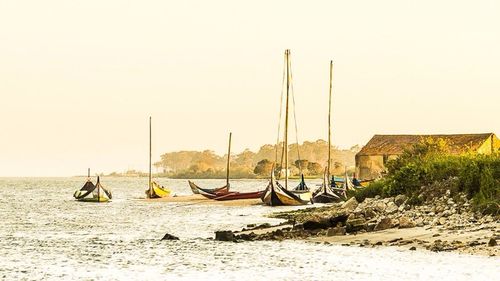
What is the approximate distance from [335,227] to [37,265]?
948 cm

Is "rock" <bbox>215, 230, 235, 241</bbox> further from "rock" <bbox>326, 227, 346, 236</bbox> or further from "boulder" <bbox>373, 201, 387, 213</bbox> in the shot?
"boulder" <bbox>373, 201, 387, 213</bbox>

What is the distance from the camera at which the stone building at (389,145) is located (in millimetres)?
78125

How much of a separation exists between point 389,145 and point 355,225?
5805 centimetres

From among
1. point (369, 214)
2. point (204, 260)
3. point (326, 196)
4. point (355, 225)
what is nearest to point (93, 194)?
point (326, 196)

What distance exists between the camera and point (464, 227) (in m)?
22.8

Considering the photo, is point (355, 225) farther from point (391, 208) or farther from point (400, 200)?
point (400, 200)

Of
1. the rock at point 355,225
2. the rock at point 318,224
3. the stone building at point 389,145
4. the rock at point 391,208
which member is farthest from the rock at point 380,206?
the stone building at point 389,145

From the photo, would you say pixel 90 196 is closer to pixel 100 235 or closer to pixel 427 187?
pixel 100 235

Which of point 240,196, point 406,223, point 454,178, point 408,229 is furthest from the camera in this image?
point 240,196

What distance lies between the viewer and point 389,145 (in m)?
81.3

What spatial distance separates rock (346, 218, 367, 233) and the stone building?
5380 centimetres

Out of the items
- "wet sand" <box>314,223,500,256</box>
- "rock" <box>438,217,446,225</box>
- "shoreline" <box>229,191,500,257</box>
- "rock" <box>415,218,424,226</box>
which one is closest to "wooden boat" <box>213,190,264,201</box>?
"shoreline" <box>229,191,500,257</box>

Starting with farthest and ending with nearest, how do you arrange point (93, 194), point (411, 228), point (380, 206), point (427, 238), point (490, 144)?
point (490, 144) < point (93, 194) < point (380, 206) < point (411, 228) < point (427, 238)

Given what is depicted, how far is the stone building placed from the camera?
78125 mm
